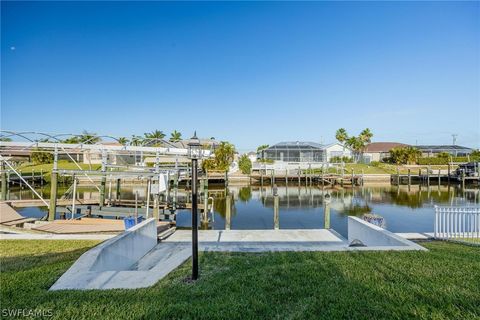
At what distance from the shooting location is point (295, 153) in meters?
48.2

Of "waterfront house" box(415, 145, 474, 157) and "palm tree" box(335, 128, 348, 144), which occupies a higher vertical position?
"palm tree" box(335, 128, 348, 144)

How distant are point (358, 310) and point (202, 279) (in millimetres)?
2208

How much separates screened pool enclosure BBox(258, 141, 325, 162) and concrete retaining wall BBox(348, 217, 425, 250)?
39830 millimetres

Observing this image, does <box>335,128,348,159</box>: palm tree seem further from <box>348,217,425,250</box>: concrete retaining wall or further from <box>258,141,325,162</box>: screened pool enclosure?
<box>348,217,425,250</box>: concrete retaining wall

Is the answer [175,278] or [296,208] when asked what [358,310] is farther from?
[296,208]

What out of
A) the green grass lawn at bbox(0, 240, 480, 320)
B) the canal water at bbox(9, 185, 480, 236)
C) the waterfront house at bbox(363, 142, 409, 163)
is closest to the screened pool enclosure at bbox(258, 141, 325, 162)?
the waterfront house at bbox(363, 142, 409, 163)

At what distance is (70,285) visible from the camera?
13.6 feet

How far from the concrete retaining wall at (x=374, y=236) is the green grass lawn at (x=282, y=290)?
2.61 feet

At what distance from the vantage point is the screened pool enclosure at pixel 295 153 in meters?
48.1

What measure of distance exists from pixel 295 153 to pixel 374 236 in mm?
41493

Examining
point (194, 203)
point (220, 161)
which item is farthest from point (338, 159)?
point (194, 203)

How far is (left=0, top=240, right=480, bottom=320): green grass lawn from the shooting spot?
3.32 metres

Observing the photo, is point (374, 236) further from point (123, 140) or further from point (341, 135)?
point (341, 135)

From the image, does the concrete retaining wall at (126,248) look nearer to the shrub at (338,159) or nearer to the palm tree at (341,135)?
the shrub at (338,159)
